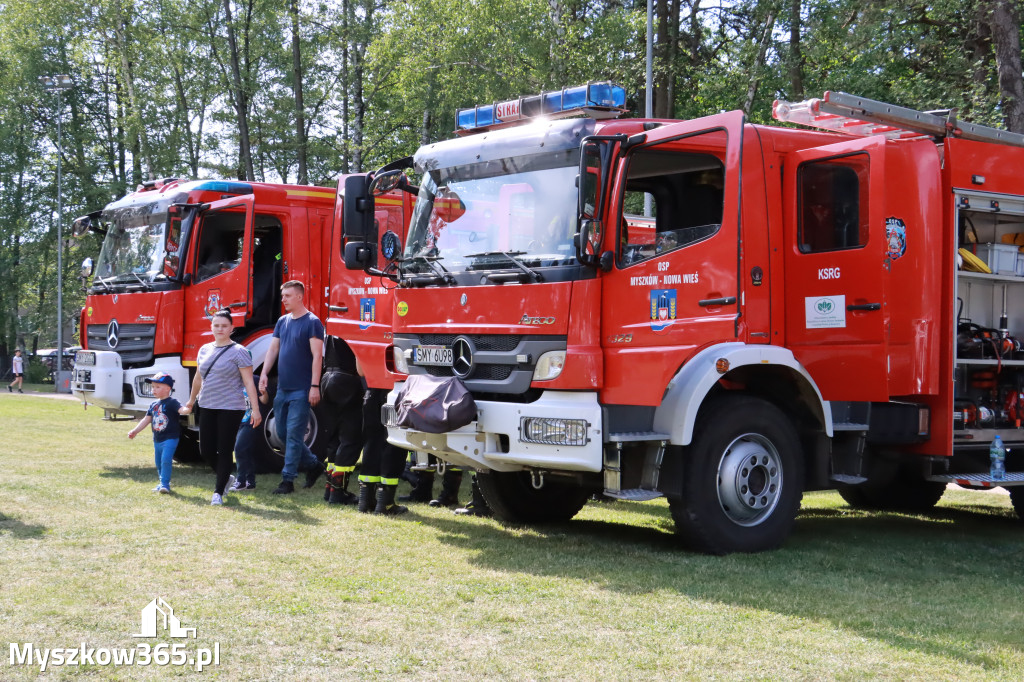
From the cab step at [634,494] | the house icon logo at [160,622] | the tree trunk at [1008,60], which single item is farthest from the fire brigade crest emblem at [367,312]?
the tree trunk at [1008,60]

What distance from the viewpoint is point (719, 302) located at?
6.89 m

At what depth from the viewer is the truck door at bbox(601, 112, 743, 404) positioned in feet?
22.6

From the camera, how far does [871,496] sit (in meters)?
10.3

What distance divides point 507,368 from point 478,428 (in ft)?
1.46

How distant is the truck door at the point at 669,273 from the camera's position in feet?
22.6

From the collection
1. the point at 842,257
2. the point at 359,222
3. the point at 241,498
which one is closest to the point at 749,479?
the point at 842,257

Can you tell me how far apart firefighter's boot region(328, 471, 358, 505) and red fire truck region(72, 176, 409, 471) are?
7.19ft

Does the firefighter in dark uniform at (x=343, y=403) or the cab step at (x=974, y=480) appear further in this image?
the firefighter in dark uniform at (x=343, y=403)

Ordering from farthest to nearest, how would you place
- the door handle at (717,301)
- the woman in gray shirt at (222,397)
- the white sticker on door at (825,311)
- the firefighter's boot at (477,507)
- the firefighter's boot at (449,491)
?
the firefighter's boot at (449,491), the woman in gray shirt at (222,397), the firefighter's boot at (477,507), the white sticker on door at (825,311), the door handle at (717,301)

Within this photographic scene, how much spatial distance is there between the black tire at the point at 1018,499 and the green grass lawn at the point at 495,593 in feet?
0.48

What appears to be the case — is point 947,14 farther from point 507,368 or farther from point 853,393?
point 507,368

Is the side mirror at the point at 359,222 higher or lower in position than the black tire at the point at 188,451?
higher

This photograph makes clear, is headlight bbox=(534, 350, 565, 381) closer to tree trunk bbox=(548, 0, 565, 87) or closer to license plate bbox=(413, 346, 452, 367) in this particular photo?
license plate bbox=(413, 346, 452, 367)

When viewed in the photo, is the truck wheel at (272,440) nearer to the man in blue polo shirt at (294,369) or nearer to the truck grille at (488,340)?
the man in blue polo shirt at (294,369)
